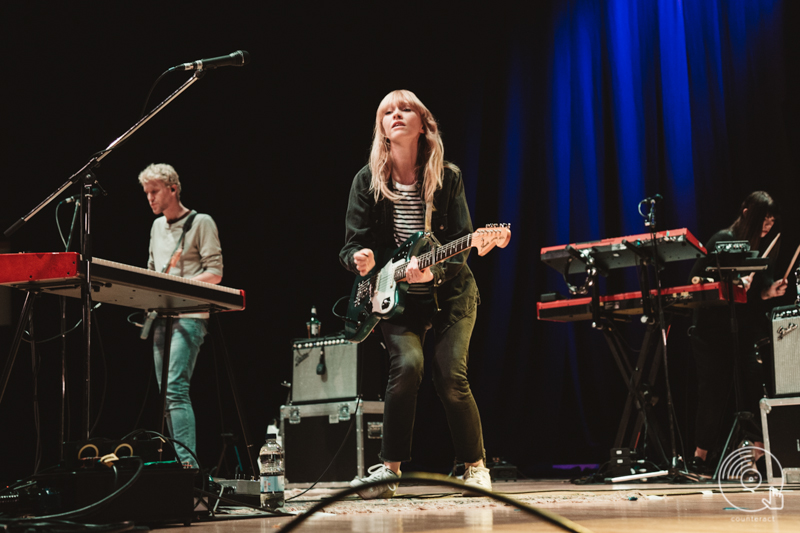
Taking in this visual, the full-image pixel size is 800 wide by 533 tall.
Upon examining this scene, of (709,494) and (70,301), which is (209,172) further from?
(709,494)

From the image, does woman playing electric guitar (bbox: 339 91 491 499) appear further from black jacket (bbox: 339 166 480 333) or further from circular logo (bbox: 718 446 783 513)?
circular logo (bbox: 718 446 783 513)

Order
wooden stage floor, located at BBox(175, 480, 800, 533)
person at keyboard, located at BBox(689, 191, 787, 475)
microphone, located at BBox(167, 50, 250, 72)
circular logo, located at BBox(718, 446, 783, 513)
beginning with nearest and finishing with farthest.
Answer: wooden stage floor, located at BBox(175, 480, 800, 533)
microphone, located at BBox(167, 50, 250, 72)
circular logo, located at BBox(718, 446, 783, 513)
person at keyboard, located at BBox(689, 191, 787, 475)

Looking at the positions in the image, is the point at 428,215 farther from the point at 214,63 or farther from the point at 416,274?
the point at 214,63

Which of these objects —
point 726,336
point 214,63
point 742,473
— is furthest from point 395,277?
point 726,336

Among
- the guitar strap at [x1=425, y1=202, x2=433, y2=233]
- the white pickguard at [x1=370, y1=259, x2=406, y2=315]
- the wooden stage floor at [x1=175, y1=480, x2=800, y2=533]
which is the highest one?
the guitar strap at [x1=425, y1=202, x2=433, y2=233]

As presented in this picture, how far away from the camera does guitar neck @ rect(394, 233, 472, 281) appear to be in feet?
9.48

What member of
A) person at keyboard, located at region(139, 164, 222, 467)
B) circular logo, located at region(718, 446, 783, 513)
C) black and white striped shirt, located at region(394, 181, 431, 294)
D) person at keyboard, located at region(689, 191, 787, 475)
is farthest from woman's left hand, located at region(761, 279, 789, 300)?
person at keyboard, located at region(139, 164, 222, 467)

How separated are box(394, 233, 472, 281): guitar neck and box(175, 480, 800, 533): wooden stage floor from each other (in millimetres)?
Answer: 868

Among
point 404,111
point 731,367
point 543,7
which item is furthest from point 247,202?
point 731,367

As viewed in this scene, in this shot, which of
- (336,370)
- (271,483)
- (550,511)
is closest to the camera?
(550,511)

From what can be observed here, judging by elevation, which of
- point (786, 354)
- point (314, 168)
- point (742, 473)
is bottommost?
point (742, 473)

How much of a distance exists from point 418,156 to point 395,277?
569 mm

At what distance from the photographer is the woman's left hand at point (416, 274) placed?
2.85 meters

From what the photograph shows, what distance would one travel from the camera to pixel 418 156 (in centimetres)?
321
